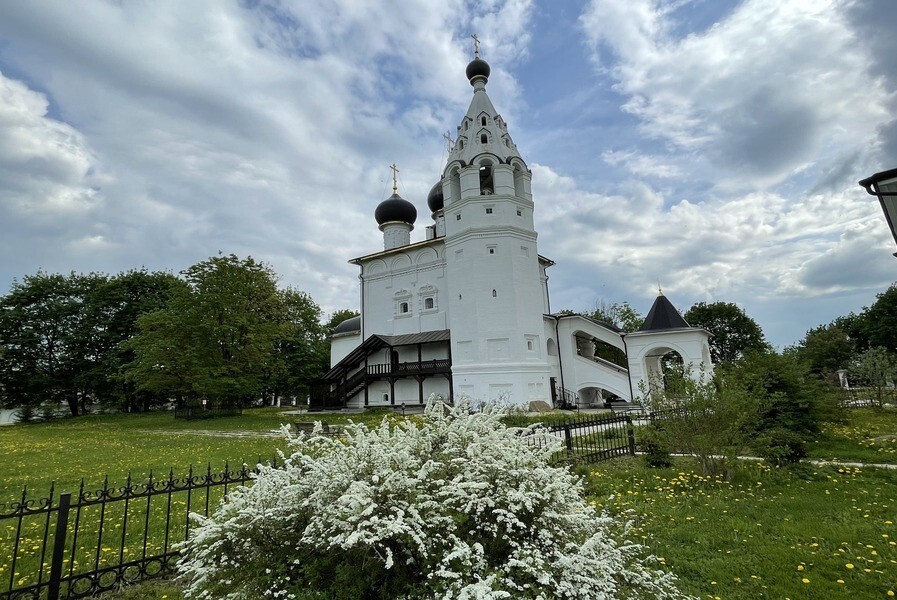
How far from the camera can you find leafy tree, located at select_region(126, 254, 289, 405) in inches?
870

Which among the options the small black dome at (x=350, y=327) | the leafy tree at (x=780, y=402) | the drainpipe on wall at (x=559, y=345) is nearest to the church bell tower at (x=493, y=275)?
the drainpipe on wall at (x=559, y=345)

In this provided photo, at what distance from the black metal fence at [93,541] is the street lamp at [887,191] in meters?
5.76

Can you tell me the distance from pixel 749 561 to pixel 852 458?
629 centimetres

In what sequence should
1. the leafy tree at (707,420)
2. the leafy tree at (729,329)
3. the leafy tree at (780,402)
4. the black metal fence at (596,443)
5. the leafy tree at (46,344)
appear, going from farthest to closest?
the leafy tree at (729,329) < the leafy tree at (46,344) < the black metal fence at (596,443) < the leafy tree at (780,402) < the leafy tree at (707,420)

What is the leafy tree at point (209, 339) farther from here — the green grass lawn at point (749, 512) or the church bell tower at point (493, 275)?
the green grass lawn at point (749, 512)

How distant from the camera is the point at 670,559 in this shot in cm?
439

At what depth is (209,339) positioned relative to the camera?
22844mm

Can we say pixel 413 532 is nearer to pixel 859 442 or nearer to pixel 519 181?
pixel 859 442

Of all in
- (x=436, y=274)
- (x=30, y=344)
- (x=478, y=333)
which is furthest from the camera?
(x=30, y=344)

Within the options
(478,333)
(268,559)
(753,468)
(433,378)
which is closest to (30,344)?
(433,378)

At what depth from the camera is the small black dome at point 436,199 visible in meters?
30.9

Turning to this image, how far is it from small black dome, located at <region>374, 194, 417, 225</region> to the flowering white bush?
28916 mm

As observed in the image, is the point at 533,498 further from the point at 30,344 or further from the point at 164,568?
the point at 30,344

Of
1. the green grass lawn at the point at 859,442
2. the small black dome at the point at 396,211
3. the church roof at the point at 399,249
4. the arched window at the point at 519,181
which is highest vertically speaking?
the small black dome at the point at 396,211
